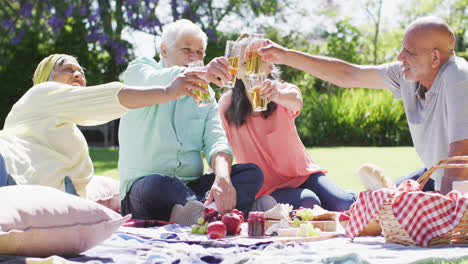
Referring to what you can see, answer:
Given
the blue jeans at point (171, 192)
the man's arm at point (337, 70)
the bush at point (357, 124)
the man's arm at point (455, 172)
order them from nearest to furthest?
the man's arm at point (455, 172)
the blue jeans at point (171, 192)
the man's arm at point (337, 70)
the bush at point (357, 124)

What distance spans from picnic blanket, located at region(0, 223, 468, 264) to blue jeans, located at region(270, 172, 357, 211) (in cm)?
107

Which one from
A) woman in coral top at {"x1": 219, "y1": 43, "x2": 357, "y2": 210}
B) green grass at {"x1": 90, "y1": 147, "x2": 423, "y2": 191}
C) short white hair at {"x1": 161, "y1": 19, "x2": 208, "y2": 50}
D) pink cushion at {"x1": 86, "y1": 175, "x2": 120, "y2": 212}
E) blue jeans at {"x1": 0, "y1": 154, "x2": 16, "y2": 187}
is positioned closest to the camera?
blue jeans at {"x1": 0, "y1": 154, "x2": 16, "y2": 187}

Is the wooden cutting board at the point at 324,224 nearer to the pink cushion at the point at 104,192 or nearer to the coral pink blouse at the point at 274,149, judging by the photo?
the coral pink blouse at the point at 274,149

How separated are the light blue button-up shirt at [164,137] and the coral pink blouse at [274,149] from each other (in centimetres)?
41

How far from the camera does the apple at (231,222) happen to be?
11.2ft

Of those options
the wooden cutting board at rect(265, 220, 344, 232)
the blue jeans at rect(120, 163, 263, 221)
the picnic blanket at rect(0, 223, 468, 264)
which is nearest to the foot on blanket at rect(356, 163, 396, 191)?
the picnic blanket at rect(0, 223, 468, 264)

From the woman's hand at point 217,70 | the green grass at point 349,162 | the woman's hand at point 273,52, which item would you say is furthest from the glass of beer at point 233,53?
the green grass at point 349,162

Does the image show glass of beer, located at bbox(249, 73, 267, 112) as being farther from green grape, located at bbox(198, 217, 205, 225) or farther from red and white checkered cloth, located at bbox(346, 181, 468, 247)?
red and white checkered cloth, located at bbox(346, 181, 468, 247)

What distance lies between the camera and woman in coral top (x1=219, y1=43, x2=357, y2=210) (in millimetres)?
4613

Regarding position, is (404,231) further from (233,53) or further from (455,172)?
(233,53)

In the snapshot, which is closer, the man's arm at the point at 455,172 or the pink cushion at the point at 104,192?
the man's arm at the point at 455,172

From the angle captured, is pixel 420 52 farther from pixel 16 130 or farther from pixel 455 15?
pixel 455 15

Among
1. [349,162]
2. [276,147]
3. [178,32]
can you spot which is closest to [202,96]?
[178,32]

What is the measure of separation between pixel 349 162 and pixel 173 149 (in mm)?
6025
